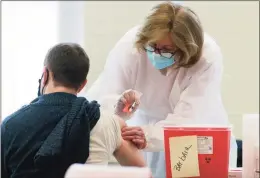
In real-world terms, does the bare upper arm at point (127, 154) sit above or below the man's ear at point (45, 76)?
below

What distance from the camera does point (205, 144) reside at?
4.51 ft

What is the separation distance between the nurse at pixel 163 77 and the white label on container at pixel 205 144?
0.23m

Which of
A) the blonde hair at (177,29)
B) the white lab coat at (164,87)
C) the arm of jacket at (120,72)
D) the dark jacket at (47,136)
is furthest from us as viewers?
the arm of jacket at (120,72)

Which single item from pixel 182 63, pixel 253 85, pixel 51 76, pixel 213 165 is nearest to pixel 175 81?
pixel 182 63

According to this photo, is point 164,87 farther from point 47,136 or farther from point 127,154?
point 47,136

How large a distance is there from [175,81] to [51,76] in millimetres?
706

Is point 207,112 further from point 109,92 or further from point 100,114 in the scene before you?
point 100,114

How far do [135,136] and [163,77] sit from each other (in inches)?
21.1

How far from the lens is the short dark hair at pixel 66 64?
1.35 meters

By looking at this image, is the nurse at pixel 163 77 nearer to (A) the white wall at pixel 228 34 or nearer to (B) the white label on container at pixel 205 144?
(B) the white label on container at pixel 205 144

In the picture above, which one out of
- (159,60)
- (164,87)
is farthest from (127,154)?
(164,87)

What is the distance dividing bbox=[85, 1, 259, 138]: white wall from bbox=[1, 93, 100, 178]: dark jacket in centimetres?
150

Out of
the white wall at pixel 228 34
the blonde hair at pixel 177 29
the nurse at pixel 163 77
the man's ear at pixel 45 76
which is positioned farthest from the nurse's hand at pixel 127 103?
the white wall at pixel 228 34

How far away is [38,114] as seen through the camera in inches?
50.8
